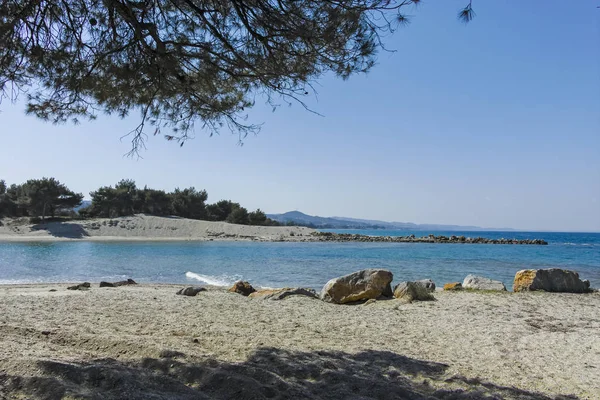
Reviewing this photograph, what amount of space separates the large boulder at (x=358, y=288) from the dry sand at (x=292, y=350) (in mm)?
960

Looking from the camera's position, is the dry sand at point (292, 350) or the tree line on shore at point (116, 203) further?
the tree line on shore at point (116, 203)

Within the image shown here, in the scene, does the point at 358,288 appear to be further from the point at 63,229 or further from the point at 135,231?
the point at 63,229

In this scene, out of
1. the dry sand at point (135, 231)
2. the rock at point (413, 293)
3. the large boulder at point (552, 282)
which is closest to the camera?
the rock at point (413, 293)

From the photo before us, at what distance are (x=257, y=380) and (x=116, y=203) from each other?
5498 centimetres

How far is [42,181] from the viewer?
46.2m

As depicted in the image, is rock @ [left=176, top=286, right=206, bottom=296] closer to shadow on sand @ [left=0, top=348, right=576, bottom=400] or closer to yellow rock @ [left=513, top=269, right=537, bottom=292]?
shadow on sand @ [left=0, top=348, right=576, bottom=400]

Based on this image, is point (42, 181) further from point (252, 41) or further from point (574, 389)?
point (574, 389)

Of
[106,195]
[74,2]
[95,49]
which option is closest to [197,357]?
[95,49]

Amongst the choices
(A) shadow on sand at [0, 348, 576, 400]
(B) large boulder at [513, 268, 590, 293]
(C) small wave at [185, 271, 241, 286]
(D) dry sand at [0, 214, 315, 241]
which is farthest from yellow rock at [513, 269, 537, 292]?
(D) dry sand at [0, 214, 315, 241]

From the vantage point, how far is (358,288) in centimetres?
949

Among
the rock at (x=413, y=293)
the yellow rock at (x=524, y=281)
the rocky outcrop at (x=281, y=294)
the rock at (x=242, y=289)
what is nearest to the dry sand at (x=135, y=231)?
the rock at (x=242, y=289)

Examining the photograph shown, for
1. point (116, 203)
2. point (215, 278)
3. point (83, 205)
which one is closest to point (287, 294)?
point (215, 278)

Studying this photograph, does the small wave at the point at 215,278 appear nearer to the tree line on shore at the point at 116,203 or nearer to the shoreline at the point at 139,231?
the shoreline at the point at 139,231

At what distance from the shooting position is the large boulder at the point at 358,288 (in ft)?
30.9
